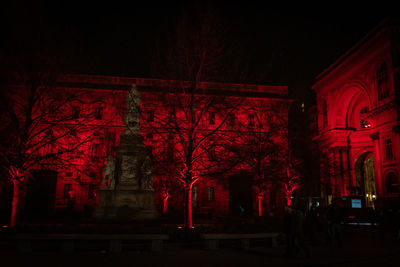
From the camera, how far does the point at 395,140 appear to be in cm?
3547

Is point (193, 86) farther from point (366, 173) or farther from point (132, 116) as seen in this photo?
point (366, 173)

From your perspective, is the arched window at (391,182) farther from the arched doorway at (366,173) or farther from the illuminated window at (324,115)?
the illuminated window at (324,115)

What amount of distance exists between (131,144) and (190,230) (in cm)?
748

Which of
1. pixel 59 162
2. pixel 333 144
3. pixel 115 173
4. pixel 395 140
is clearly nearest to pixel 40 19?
pixel 59 162

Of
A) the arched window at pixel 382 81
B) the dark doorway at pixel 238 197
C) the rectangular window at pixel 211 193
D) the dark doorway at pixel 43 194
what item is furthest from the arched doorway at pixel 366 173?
the dark doorway at pixel 43 194

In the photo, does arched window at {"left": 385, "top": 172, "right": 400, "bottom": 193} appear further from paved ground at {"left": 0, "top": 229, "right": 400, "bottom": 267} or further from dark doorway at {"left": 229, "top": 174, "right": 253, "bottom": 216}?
paved ground at {"left": 0, "top": 229, "right": 400, "bottom": 267}

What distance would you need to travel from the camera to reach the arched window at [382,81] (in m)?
37.8

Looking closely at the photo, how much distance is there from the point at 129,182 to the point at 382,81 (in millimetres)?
33822

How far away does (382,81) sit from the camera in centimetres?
3841

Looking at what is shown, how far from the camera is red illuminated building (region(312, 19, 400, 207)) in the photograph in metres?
35.9

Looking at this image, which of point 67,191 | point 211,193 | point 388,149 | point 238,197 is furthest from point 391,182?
point 67,191

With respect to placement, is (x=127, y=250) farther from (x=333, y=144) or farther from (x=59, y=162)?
(x=333, y=144)

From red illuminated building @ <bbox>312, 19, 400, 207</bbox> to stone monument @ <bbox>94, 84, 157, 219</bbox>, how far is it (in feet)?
64.7

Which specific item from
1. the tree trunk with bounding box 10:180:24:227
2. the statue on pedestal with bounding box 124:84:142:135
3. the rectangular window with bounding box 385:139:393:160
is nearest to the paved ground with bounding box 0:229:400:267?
the tree trunk with bounding box 10:180:24:227
